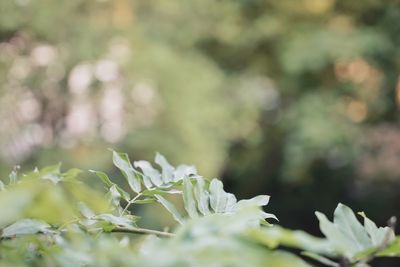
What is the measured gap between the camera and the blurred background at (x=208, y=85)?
18.0ft

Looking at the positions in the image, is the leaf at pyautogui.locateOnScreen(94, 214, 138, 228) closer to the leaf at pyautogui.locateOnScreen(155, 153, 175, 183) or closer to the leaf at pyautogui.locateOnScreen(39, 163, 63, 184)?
the leaf at pyautogui.locateOnScreen(39, 163, 63, 184)

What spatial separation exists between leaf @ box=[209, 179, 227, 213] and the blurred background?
469cm

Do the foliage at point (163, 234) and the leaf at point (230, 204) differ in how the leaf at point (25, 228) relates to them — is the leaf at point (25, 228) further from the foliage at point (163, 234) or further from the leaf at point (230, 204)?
the leaf at point (230, 204)

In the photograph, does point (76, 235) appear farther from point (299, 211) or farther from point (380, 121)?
point (299, 211)

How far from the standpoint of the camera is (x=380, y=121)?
268 inches

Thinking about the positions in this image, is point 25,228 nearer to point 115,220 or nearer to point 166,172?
point 115,220

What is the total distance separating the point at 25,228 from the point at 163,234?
12 centimetres

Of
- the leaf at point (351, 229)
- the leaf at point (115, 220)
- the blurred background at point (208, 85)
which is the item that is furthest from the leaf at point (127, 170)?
the blurred background at point (208, 85)

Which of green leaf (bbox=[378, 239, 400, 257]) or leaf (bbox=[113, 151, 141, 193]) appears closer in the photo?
green leaf (bbox=[378, 239, 400, 257])

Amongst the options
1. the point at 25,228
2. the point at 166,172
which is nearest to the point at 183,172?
the point at 166,172

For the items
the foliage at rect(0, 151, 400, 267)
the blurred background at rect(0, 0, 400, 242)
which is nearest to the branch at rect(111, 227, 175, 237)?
the foliage at rect(0, 151, 400, 267)

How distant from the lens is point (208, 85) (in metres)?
5.79

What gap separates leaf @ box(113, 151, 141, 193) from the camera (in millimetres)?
698

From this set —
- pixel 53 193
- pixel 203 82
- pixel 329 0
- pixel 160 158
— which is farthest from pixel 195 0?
pixel 53 193
